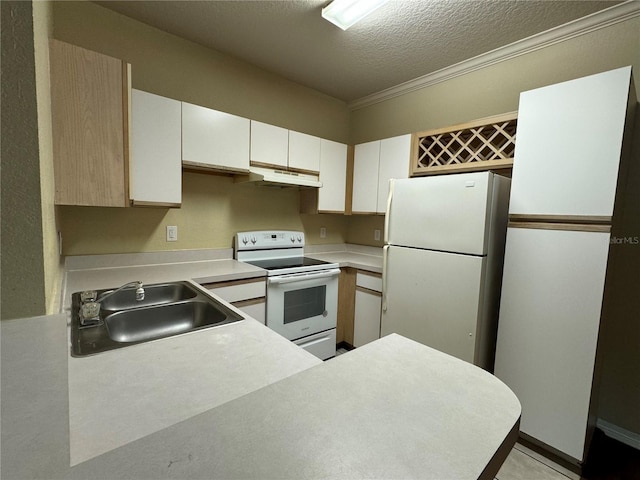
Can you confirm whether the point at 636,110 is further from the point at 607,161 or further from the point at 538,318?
the point at 538,318

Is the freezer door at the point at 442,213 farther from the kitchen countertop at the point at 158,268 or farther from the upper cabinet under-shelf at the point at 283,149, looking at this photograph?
the upper cabinet under-shelf at the point at 283,149

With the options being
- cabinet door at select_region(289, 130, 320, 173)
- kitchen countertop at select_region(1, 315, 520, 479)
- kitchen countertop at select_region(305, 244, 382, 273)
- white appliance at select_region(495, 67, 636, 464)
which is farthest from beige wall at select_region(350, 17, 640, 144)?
kitchen countertop at select_region(1, 315, 520, 479)

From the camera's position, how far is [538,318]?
1.67 metres

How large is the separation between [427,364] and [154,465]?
0.61 m

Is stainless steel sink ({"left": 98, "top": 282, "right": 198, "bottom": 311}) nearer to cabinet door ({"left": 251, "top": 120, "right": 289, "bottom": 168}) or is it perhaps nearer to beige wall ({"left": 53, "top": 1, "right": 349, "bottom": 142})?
cabinet door ({"left": 251, "top": 120, "right": 289, "bottom": 168})

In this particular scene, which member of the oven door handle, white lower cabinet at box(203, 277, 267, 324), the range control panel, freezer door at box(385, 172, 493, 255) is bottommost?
white lower cabinet at box(203, 277, 267, 324)

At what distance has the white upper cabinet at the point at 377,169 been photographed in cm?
256

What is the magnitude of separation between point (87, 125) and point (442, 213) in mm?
Answer: 2014

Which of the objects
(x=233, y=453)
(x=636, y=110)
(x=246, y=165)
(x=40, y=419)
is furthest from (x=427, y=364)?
(x=636, y=110)

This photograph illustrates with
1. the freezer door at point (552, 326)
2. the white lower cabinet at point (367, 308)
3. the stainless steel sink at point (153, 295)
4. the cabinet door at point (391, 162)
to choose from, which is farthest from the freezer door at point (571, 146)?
the stainless steel sink at point (153, 295)

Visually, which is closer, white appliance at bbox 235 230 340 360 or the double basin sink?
the double basin sink

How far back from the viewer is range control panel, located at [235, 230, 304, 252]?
2.54 m

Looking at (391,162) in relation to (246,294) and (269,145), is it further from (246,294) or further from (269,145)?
(246,294)

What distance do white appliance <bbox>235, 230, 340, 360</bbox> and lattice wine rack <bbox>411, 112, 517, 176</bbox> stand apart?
117cm
